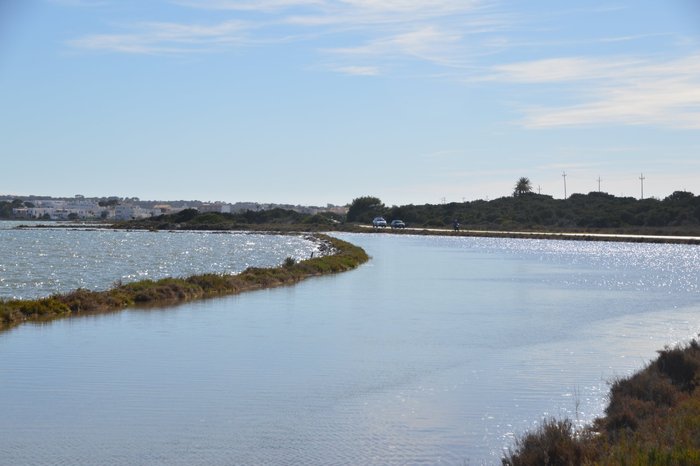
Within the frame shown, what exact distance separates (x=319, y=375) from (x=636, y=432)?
23.1 feet

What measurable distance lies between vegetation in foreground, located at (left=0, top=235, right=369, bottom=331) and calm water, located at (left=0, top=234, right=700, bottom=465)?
1367 millimetres

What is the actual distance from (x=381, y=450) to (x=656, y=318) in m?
17.2

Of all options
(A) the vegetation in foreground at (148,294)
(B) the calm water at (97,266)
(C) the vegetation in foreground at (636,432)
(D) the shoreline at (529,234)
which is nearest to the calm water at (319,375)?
(C) the vegetation in foreground at (636,432)

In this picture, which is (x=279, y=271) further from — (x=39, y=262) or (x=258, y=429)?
(x=258, y=429)

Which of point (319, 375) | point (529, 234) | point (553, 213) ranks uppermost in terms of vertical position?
point (553, 213)

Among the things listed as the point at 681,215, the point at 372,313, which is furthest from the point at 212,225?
the point at 372,313

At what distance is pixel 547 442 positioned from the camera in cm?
1018

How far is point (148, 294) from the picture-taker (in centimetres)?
3173

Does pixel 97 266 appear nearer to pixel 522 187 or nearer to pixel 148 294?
pixel 148 294

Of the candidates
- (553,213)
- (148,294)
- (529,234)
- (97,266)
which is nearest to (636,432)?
(148,294)

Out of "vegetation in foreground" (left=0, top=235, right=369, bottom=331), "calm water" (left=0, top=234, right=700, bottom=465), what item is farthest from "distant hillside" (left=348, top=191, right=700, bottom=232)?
"calm water" (left=0, top=234, right=700, bottom=465)

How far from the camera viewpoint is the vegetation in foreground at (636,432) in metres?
9.20

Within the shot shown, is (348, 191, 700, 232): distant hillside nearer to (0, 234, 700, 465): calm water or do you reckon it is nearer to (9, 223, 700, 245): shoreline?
(9, 223, 700, 245): shoreline

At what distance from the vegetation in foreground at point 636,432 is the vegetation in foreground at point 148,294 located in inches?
617
